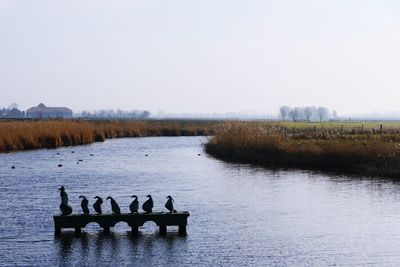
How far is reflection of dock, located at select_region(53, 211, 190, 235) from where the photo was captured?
24328 mm

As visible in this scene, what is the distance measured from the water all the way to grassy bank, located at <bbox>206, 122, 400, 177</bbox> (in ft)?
12.5

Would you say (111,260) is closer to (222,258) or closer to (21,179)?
(222,258)

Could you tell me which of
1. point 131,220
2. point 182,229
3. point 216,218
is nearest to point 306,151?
point 216,218

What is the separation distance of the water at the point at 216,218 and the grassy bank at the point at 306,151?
3.82 meters

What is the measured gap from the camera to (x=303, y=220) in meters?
→ 27.4

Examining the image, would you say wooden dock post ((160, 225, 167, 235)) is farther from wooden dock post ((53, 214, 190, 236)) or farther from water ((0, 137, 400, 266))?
water ((0, 137, 400, 266))

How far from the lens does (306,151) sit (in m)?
50.8

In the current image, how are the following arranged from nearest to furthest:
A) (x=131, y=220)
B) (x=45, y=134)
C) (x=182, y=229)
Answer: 1. (x=182, y=229)
2. (x=131, y=220)
3. (x=45, y=134)

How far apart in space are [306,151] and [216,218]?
968 inches

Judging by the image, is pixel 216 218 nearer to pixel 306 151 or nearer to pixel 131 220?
pixel 131 220

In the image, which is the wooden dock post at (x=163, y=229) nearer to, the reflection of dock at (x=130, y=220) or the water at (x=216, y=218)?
the reflection of dock at (x=130, y=220)

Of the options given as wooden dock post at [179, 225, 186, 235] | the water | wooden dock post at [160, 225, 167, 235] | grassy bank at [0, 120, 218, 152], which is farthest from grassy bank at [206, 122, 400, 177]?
wooden dock post at [160, 225, 167, 235]

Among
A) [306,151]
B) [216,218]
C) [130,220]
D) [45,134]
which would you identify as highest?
[45,134]

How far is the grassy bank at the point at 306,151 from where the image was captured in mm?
44531
